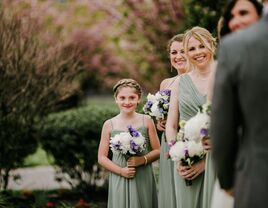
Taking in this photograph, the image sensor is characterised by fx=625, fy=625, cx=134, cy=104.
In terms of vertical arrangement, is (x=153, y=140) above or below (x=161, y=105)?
below

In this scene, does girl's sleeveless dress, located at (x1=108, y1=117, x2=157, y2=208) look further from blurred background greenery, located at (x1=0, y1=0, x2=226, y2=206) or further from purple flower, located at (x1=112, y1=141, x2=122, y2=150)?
blurred background greenery, located at (x1=0, y1=0, x2=226, y2=206)

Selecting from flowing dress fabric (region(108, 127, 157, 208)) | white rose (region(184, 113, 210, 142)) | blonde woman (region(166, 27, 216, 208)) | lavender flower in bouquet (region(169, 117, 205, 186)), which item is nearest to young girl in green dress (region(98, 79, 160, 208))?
flowing dress fabric (region(108, 127, 157, 208))

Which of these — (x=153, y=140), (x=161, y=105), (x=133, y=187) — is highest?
(x=161, y=105)

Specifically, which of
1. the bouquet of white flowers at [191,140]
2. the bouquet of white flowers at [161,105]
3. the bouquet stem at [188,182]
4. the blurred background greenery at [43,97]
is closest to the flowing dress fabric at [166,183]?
the bouquet of white flowers at [161,105]

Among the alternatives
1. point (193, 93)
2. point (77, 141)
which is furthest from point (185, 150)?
point (77, 141)

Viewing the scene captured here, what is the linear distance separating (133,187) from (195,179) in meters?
0.86

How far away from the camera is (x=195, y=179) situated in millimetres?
5125

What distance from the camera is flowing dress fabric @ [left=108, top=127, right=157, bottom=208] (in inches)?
229

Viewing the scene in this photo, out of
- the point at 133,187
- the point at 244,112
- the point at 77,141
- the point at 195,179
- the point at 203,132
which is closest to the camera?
the point at 244,112

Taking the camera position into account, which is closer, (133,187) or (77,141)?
(133,187)

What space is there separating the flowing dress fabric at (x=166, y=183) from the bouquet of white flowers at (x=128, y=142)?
1.16ft

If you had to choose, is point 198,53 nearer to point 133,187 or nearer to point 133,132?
point 133,132

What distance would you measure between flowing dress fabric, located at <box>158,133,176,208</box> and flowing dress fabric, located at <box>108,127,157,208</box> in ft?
0.33

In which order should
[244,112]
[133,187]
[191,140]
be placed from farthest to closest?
[133,187] < [191,140] < [244,112]
